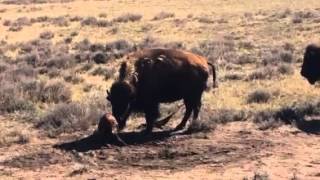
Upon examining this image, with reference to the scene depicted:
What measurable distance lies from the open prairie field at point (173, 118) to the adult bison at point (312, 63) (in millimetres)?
600

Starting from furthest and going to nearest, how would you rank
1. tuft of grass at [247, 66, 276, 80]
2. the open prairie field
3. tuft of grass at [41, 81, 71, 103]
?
tuft of grass at [247, 66, 276, 80]
tuft of grass at [41, 81, 71, 103]
the open prairie field

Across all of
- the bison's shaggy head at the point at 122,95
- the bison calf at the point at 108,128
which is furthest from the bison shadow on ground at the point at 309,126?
the bison calf at the point at 108,128

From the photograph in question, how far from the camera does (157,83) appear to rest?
1231 cm

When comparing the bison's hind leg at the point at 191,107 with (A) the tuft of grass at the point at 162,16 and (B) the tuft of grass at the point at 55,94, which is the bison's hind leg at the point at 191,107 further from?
(A) the tuft of grass at the point at 162,16

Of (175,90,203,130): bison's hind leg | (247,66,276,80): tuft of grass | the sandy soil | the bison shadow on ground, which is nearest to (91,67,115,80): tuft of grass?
(247,66,276,80): tuft of grass

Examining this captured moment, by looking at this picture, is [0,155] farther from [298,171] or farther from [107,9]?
[107,9]

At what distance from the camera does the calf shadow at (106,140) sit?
11770 mm

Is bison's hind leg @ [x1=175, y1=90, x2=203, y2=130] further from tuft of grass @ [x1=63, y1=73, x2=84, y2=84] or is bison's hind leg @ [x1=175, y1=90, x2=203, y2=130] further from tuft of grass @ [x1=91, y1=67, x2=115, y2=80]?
tuft of grass @ [x1=91, y1=67, x2=115, y2=80]

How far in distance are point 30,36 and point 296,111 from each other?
25352 mm

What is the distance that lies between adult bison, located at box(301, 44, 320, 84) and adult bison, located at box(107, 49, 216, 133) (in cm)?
333

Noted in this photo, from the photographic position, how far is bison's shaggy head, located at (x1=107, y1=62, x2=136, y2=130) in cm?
1159

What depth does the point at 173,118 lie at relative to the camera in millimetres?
14250

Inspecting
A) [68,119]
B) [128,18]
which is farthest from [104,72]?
[128,18]

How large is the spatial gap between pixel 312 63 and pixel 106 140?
5.76 meters
